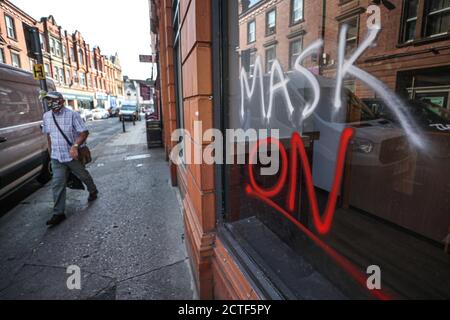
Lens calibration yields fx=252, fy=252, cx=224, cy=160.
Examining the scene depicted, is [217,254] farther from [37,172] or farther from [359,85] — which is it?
[37,172]

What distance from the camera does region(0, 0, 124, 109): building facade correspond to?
23.1m

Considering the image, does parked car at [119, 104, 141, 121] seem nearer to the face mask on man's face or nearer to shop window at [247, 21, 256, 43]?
the face mask on man's face

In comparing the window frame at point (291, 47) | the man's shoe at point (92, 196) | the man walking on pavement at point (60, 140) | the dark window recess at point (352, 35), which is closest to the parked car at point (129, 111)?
the man's shoe at point (92, 196)

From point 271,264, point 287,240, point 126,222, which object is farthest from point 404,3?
point 126,222

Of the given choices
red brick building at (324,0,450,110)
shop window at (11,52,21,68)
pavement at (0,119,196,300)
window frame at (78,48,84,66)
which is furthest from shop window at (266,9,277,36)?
window frame at (78,48,84,66)

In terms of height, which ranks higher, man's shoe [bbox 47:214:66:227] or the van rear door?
the van rear door

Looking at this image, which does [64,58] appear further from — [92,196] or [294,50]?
[294,50]

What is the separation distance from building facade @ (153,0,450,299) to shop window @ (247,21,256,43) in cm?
1

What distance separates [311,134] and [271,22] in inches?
42.2

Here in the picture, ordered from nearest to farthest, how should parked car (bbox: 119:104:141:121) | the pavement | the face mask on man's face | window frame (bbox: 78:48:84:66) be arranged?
the pavement < the face mask on man's face < parked car (bbox: 119:104:141:121) < window frame (bbox: 78:48:84:66)

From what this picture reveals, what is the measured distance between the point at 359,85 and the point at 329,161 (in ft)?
3.40

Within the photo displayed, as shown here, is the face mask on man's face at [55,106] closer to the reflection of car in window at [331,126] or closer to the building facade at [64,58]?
the reflection of car in window at [331,126]

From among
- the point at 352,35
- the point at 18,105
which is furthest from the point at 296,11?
the point at 18,105
